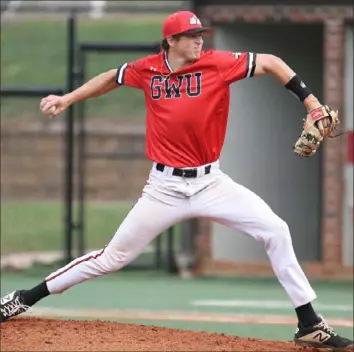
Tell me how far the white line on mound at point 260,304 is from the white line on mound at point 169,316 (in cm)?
57

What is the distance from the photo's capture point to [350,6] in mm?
11805

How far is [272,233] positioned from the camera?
6121 mm

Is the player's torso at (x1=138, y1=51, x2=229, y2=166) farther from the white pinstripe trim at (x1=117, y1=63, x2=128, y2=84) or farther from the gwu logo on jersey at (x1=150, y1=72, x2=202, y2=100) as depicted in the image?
the white pinstripe trim at (x1=117, y1=63, x2=128, y2=84)

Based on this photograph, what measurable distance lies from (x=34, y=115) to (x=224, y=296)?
37.8 ft

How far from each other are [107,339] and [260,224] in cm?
104

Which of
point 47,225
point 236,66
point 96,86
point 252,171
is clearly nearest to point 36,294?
point 96,86

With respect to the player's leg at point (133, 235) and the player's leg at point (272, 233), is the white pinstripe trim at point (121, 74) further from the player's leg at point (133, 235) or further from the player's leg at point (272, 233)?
the player's leg at point (272, 233)

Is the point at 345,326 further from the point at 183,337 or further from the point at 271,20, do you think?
the point at 271,20

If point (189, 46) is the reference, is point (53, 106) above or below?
below

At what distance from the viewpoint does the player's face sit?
623cm

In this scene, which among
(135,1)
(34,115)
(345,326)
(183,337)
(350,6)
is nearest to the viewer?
(183,337)

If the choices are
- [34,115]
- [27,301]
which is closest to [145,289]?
[27,301]

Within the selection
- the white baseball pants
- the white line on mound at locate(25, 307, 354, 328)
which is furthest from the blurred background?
the white baseball pants

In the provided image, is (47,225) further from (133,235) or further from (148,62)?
(133,235)
